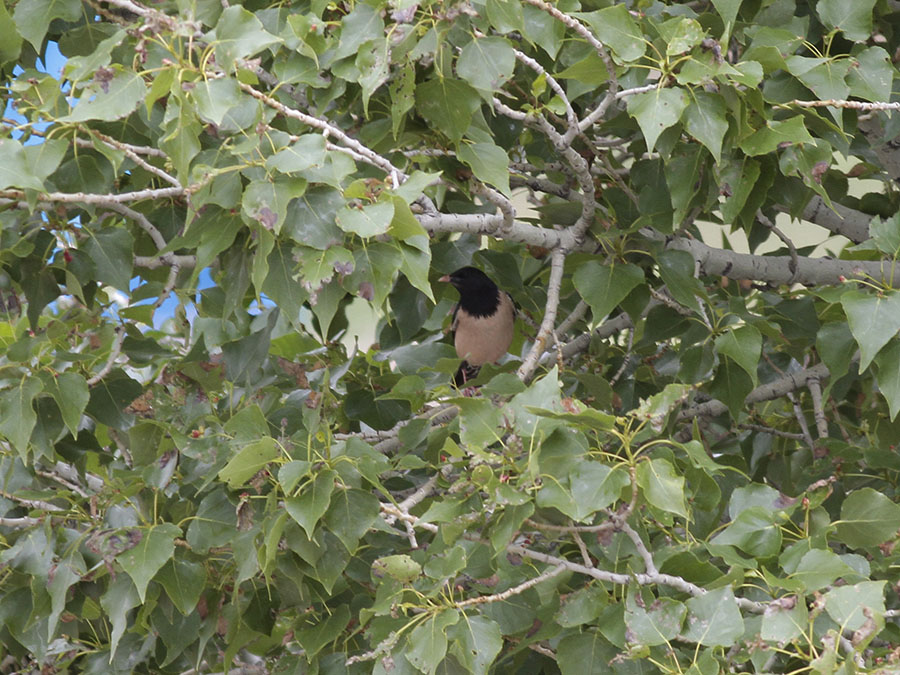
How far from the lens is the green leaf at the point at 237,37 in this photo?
5.25ft

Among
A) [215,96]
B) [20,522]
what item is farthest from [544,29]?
[20,522]

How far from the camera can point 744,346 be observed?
2.26m

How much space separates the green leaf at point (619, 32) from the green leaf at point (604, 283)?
22.8 inches

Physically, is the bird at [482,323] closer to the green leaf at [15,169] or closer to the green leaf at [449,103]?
the green leaf at [449,103]

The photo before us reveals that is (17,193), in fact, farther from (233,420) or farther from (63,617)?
(63,617)

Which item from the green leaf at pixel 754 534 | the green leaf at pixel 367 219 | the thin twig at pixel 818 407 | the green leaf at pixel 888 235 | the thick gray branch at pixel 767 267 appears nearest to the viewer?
the green leaf at pixel 367 219

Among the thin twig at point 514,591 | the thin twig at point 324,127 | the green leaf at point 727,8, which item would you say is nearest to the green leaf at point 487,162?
the thin twig at point 324,127

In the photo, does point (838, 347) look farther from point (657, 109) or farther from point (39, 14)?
point (39, 14)

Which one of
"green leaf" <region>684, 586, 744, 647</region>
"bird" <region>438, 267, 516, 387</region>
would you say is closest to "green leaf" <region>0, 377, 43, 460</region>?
"green leaf" <region>684, 586, 744, 647</region>

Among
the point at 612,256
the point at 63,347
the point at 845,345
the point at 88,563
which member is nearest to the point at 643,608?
the point at 845,345

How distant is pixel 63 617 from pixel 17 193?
966 millimetres

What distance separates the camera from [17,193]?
2129mm

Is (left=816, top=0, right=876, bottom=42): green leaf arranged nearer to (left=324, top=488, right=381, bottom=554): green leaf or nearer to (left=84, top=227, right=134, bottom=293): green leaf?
(left=324, top=488, right=381, bottom=554): green leaf

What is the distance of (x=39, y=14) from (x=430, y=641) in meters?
1.39
